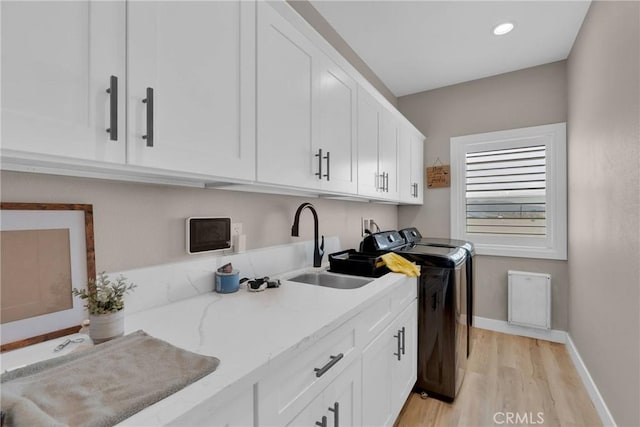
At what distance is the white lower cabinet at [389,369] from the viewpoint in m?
1.33

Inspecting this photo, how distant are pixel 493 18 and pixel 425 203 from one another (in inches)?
75.4

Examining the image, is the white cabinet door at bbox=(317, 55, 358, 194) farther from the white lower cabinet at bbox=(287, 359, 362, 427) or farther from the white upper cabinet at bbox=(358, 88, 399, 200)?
the white lower cabinet at bbox=(287, 359, 362, 427)

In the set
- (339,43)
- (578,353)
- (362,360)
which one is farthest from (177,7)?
(578,353)

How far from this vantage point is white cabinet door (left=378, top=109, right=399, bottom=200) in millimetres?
2350

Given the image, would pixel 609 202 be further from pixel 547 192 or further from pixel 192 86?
pixel 192 86

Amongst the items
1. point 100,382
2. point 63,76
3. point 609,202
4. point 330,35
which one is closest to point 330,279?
point 100,382

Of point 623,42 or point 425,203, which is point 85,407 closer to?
point 623,42

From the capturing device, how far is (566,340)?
2.87 metres

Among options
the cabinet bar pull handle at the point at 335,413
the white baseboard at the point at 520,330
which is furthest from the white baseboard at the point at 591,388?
the cabinet bar pull handle at the point at 335,413

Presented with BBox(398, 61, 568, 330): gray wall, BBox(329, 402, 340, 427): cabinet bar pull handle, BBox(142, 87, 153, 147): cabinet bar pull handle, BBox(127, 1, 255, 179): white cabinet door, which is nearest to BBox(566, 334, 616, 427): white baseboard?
BBox(398, 61, 568, 330): gray wall

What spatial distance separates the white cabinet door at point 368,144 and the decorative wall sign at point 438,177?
1536 mm

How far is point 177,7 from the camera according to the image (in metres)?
0.90

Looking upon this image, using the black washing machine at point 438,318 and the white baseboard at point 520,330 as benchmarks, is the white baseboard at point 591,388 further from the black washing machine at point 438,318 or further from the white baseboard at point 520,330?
the black washing machine at point 438,318

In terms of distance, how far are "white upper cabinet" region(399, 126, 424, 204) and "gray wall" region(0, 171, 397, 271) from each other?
1.55 meters
